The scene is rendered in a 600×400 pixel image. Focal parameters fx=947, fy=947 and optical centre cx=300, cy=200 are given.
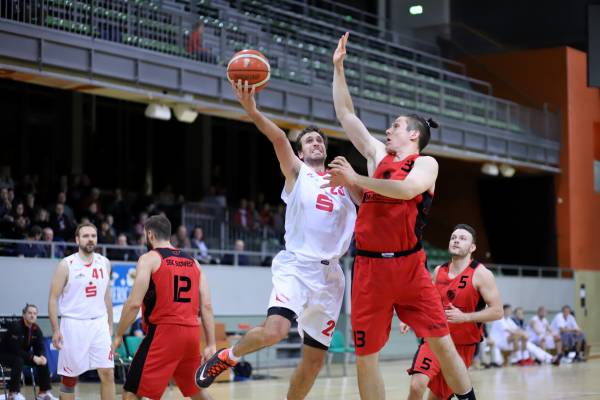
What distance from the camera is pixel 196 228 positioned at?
19.2 metres

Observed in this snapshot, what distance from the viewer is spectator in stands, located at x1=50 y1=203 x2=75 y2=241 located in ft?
54.7

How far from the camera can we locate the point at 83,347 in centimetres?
991

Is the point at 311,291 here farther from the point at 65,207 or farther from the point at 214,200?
the point at 214,200

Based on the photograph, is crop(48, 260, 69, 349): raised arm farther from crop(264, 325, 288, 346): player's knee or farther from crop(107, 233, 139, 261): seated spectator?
crop(107, 233, 139, 261): seated spectator

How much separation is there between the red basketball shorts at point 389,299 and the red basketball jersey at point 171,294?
169 cm

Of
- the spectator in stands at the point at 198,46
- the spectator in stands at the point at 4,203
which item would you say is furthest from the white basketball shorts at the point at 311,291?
the spectator in stands at the point at 198,46

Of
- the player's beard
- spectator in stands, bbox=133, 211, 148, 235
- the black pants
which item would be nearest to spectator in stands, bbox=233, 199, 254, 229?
spectator in stands, bbox=133, 211, 148, 235

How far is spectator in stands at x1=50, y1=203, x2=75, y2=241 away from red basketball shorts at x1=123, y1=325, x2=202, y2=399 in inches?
376

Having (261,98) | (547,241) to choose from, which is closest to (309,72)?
(261,98)

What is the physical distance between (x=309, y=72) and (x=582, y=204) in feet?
39.6

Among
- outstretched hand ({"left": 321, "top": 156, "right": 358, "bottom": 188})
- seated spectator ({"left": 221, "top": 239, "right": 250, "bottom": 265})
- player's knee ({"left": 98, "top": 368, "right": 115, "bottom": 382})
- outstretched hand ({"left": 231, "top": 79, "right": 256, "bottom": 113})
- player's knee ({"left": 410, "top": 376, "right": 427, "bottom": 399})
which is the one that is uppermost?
outstretched hand ({"left": 231, "top": 79, "right": 256, "bottom": 113})

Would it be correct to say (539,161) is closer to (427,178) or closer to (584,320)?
(584,320)

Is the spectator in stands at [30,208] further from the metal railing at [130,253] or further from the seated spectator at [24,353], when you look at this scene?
the seated spectator at [24,353]

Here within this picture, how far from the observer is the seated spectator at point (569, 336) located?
23.4 m
